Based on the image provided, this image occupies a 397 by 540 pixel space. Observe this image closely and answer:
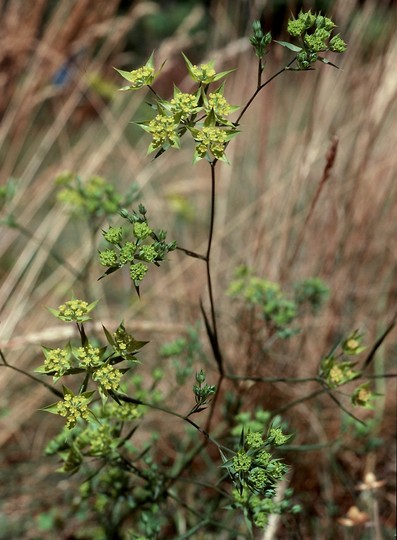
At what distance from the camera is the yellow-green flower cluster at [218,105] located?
923 millimetres

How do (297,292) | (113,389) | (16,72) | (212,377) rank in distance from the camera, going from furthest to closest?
(16,72), (212,377), (297,292), (113,389)

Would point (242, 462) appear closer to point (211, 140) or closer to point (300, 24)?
point (211, 140)

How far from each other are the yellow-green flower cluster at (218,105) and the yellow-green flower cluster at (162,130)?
6 centimetres

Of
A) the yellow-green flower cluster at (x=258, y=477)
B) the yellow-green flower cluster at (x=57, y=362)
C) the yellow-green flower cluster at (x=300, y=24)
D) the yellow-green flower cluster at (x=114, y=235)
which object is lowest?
Result: the yellow-green flower cluster at (x=258, y=477)

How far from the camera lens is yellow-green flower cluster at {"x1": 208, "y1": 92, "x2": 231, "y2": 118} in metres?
0.92

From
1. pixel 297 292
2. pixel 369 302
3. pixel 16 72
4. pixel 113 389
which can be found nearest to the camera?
pixel 113 389

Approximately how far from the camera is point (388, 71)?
80.6 inches

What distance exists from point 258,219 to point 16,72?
4.21 feet

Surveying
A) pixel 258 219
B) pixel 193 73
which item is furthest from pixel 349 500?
pixel 193 73

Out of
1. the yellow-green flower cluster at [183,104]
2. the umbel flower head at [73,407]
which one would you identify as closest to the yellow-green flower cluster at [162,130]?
the yellow-green flower cluster at [183,104]

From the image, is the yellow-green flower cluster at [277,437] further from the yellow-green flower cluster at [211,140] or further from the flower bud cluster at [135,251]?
the yellow-green flower cluster at [211,140]

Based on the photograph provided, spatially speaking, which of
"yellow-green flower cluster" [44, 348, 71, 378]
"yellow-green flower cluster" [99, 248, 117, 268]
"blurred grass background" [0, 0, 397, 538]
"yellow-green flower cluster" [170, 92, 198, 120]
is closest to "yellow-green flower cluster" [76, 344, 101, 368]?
"yellow-green flower cluster" [44, 348, 71, 378]

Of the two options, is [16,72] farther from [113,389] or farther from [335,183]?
[113,389]

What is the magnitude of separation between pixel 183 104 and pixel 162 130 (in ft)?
0.15
